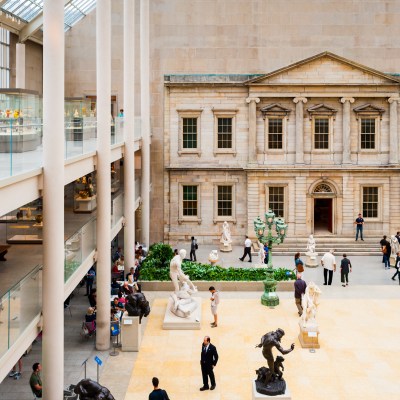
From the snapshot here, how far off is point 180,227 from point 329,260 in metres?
11.3

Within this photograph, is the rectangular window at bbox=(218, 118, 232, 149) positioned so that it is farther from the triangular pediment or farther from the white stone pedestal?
the white stone pedestal

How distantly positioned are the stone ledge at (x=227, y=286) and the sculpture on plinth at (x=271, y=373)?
402 inches

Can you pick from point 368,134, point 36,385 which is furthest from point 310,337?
point 368,134

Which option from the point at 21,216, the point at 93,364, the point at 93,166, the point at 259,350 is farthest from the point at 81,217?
the point at 259,350

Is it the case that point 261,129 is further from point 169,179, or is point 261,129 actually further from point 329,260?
point 329,260

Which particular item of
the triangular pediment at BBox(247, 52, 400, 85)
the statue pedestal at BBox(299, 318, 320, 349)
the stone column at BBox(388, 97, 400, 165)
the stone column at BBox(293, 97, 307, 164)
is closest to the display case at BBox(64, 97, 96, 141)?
the statue pedestal at BBox(299, 318, 320, 349)

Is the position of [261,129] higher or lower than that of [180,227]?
higher

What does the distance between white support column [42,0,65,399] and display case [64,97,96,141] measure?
1632mm

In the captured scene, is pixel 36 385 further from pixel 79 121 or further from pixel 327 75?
pixel 327 75

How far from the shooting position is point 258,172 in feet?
107

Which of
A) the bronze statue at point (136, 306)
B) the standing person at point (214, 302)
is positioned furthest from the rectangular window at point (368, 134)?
the bronze statue at point (136, 306)

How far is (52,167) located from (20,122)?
3.49ft

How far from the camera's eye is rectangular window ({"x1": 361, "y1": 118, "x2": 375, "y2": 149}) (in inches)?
1298

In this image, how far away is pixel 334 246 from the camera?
3188 cm
